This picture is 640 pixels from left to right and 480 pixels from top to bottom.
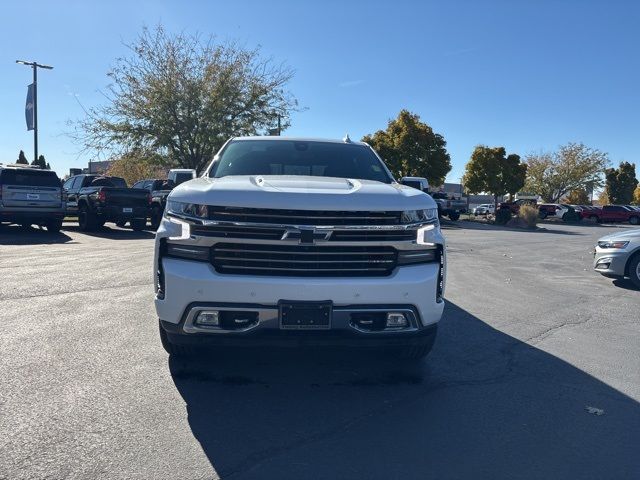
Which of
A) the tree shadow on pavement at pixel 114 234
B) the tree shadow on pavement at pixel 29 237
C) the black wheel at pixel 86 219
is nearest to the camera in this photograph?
the tree shadow on pavement at pixel 29 237

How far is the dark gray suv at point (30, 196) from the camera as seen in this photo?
16391 millimetres

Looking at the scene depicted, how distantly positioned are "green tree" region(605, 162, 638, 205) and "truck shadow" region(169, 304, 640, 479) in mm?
72664

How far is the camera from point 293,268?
13.3 ft

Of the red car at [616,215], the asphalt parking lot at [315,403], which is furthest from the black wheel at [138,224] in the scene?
the red car at [616,215]

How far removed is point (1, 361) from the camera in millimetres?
4797

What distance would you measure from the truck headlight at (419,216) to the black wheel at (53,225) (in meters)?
15.7

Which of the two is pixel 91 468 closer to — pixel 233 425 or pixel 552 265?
pixel 233 425

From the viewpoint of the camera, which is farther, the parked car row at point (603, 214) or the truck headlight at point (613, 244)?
the parked car row at point (603, 214)

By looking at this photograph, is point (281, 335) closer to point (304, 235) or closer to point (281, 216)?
point (304, 235)

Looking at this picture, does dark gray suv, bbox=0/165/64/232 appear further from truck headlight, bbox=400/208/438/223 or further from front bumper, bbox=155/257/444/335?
truck headlight, bbox=400/208/438/223

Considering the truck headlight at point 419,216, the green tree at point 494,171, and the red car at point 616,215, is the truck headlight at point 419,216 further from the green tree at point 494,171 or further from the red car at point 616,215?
the red car at point 616,215

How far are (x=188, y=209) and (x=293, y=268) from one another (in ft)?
2.84

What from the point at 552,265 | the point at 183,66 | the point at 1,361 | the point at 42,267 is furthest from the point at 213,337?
the point at 183,66

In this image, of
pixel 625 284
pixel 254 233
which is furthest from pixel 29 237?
pixel 625 284
